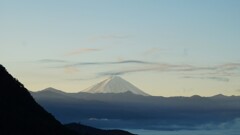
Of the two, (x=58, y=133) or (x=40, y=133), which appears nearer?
(x=40, y=133)

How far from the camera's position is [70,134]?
19838 centimetres

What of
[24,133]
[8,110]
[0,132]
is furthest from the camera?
[8,110]

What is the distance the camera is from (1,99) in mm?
196750

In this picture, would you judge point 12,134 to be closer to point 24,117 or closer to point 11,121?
point 11,121

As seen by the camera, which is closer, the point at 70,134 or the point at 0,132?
the point at 0,132

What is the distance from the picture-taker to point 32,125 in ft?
592

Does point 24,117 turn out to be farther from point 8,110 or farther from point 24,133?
point 24,133

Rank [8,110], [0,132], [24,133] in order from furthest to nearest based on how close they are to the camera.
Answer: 1. [8,110]
2. [24,133]
3. [0,132]

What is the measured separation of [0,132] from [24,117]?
109 ft

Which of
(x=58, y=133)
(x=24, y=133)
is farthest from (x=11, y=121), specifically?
(x=58, y=133)

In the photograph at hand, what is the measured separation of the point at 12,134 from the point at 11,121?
40.8ft

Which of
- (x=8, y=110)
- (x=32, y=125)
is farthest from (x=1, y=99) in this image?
(x=32, y=125)

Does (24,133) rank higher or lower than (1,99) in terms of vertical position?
lower

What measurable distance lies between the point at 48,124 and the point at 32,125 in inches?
626
